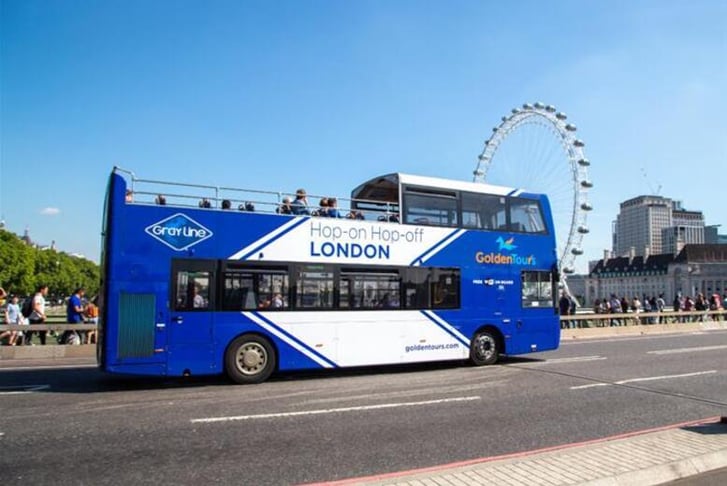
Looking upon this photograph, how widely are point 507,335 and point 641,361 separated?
4040 mm

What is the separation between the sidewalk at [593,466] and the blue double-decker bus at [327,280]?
6430 millimetres

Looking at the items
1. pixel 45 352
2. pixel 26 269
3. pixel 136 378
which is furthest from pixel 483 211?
pixel 26 269

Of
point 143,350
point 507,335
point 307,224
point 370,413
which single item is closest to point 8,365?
point 143,350

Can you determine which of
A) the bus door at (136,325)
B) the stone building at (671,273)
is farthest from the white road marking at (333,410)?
the stone building at (671,273)

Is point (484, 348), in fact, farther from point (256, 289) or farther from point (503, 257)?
point (256, 289)

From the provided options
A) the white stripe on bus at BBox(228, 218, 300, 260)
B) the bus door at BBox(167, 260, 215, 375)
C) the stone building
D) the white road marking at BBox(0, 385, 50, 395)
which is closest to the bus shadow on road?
the white road marking at BBox(0, 385, 50, 395)

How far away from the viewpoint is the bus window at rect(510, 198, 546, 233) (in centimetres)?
1495

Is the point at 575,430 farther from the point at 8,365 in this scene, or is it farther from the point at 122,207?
the point at 8,365

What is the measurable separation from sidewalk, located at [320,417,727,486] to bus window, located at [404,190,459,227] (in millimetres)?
7571

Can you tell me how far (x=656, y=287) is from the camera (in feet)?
550

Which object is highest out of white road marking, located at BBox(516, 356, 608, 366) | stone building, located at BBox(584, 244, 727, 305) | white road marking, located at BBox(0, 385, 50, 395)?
stone building, located at BBox(584, 244, 727, 305)

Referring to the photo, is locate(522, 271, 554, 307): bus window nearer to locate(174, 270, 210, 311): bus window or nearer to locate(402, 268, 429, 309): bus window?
locate(402, 268, 429, 309): bus window

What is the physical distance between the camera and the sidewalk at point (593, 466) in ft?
16.9

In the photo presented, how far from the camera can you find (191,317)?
36.2 ft
